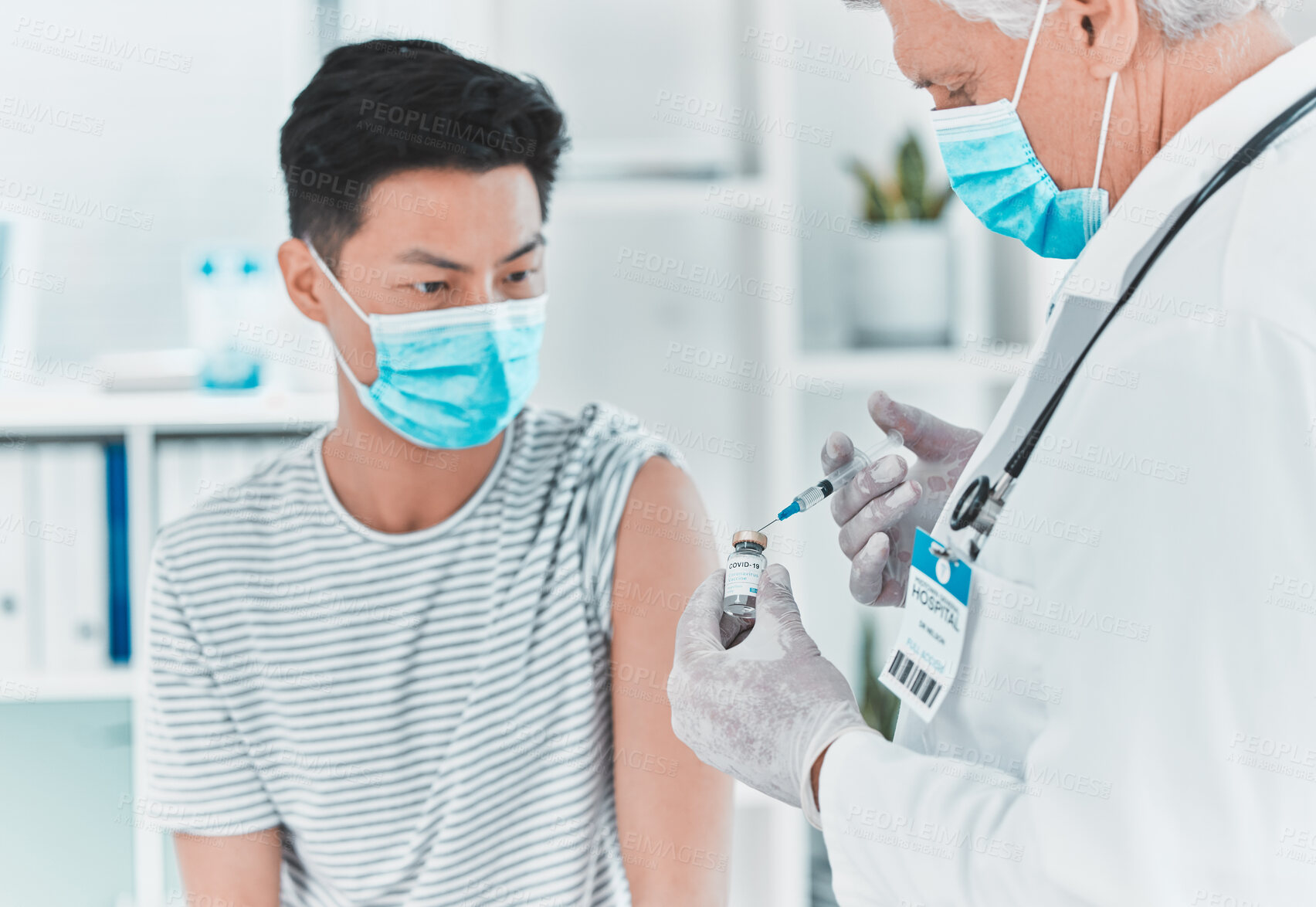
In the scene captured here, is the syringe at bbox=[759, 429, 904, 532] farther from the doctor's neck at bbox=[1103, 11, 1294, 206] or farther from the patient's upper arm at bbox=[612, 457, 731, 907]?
the doctor's neck at bbox=[1103, 11, 1294, 206]

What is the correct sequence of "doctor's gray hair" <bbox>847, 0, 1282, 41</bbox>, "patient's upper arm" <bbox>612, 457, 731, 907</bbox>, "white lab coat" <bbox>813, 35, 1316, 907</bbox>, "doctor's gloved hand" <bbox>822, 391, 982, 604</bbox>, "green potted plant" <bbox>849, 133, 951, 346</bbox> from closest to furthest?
"white lab coat" <bbox>813, 35, 1316, 907</bbox>, "doctor's gray hair" <bbox>847, 0, 1282, 41</bbox>, "doctor's gloved hand" <bbox>822, 391, 982, 604</bbox>, "patient's upper arm" <bbox>612, 457, 731, 907</bbox>, "green potted plant" <bbox>849, 133, 951, 346</bbox>

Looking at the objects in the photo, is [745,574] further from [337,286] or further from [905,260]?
[905,260]

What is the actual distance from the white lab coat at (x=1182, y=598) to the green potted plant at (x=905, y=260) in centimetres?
112

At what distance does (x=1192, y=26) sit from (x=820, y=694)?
58cm

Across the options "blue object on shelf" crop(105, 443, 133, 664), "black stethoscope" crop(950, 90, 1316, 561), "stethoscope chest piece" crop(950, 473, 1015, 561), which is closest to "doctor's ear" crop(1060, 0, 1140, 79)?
"black stethoscope" crop(950, 90, 1316, 561)

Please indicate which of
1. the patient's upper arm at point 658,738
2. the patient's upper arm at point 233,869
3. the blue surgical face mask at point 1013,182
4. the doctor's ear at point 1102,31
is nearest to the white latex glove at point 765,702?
the patient's upper arm at point 658,738

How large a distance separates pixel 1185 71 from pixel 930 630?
1.52 ft

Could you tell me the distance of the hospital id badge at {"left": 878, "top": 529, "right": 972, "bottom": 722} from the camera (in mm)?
737

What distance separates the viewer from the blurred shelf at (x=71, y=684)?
1.66 m

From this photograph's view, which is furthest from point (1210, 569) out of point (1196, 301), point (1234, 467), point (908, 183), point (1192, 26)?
point (908, 183)

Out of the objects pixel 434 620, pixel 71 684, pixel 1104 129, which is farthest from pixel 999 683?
pixel 71 684

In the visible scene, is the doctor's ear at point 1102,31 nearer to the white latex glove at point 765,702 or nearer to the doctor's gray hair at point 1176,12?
the doctor's gray hair at point 1176,12

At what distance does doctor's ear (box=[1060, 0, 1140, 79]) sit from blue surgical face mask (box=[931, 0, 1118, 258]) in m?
0.04

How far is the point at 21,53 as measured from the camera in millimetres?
1886
